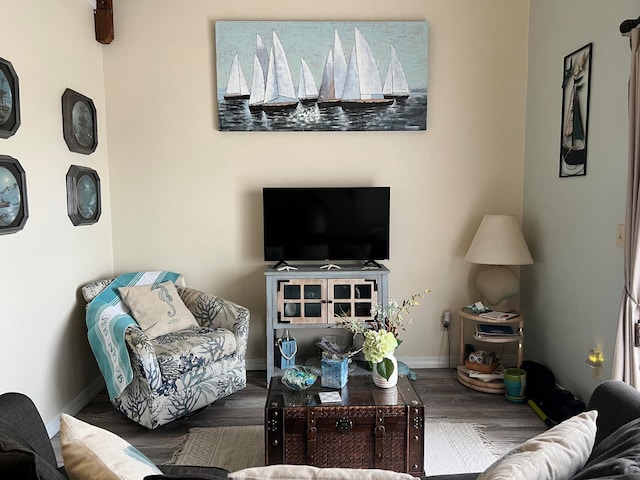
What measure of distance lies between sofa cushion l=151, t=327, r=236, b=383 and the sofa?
4.83 feet

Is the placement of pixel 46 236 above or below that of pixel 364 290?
above

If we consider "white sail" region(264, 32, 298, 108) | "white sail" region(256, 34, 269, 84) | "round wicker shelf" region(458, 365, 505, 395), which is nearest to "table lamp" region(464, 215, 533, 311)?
"round wicker shelf" region(458, 365, 505, 395)

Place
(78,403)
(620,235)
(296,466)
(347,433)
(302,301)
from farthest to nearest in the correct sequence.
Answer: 1. (302,301)
2. (78,403)
3. (620,235)
4. (347,433)
5. (296,466)

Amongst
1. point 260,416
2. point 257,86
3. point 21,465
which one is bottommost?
point 260,416

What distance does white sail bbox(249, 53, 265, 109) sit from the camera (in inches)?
143

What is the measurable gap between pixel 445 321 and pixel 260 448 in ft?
6.35

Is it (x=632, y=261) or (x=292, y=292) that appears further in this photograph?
(x=292, y=292)

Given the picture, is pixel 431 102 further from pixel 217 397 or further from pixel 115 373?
pixel 115 373

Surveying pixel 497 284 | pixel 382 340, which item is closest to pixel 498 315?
pixel 497 284

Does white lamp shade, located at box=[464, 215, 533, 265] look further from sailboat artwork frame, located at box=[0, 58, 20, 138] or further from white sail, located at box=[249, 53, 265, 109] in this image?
sailboat artwork frame, located at box=[0, 58, 20, 138]

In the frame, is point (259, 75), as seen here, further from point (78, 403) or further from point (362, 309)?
point (78, 403)

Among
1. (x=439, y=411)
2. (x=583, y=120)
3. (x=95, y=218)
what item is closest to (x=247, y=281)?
(x=95, y=218)

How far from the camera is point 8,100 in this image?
2.41 metres

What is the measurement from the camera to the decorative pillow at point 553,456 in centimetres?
101
